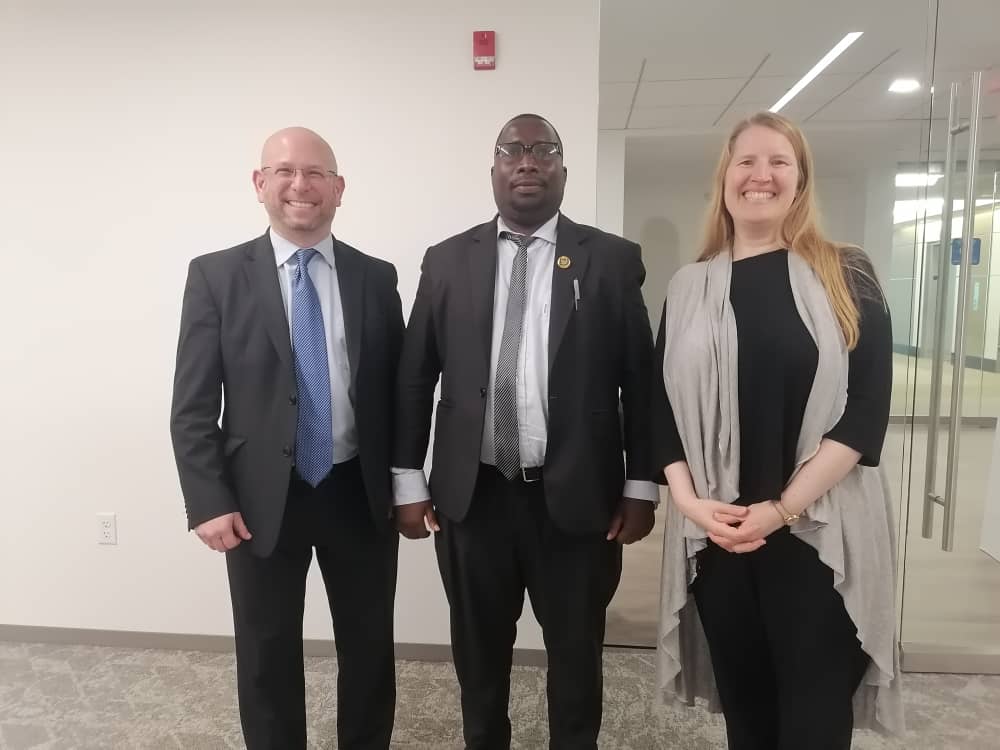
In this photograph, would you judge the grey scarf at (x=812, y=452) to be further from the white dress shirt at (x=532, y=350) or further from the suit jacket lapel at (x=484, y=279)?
the suit jacket lapel at (x=484, y=279)

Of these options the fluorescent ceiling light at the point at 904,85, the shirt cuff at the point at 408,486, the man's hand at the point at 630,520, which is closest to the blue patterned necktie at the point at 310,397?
the shirt cuff at the point at 408,486

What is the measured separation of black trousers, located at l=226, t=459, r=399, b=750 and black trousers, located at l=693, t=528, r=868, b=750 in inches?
33.1

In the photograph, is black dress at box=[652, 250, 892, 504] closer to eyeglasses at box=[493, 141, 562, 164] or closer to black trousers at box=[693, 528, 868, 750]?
black trousers at box=[693, 528, 868, 750]

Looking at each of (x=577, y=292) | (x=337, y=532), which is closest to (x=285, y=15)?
(x=577, y=292)

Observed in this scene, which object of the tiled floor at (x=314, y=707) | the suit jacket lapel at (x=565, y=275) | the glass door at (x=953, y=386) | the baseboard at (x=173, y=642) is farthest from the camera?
the baseboard at (x=173, y=642)

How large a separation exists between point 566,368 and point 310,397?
623 mm

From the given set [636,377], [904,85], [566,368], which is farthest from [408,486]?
[904,85]

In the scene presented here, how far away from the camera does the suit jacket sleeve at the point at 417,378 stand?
158 centimetres

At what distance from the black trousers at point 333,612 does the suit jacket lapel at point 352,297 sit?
0.28 m

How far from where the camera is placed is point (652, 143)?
232 cm

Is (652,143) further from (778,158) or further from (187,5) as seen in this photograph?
(187,5)

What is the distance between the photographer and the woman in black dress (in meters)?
1.27

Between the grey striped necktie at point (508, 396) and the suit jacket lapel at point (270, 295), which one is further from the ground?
the suit jacket lapel at point (270, 295)

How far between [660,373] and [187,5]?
2.12 m
